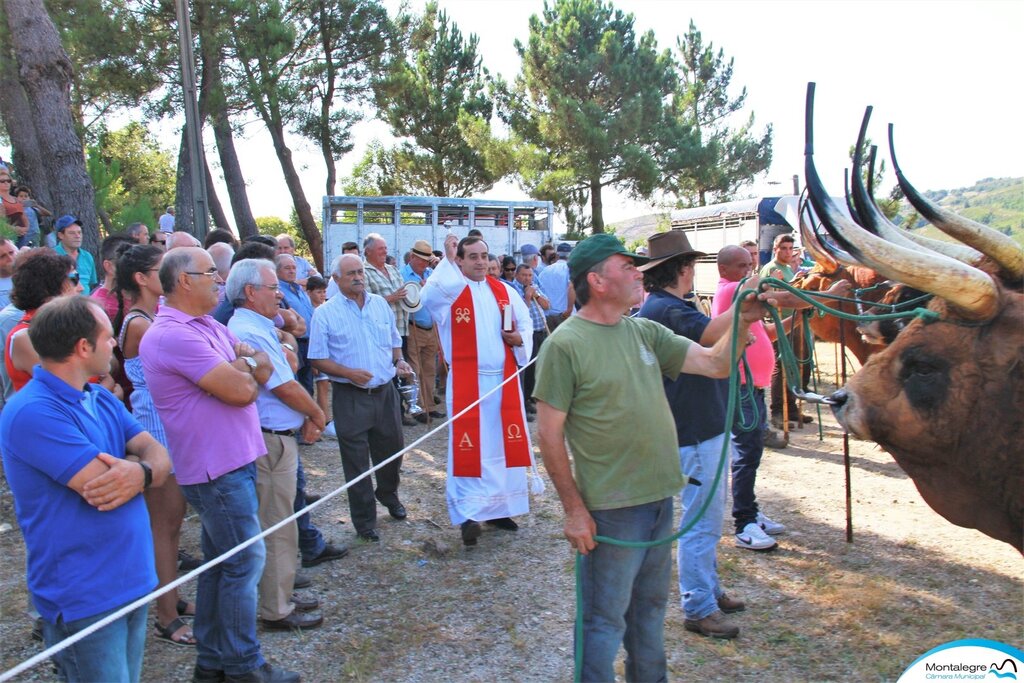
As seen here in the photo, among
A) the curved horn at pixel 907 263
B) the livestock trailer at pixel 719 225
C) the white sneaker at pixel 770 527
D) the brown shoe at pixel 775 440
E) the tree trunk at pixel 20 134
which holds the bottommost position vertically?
the white sneaker at pixel 770 527

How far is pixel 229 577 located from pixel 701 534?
7.97 feet

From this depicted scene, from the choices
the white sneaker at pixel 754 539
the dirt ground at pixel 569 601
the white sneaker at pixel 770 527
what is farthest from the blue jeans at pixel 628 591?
the white sneaker at pixel 770 527

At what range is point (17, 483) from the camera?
2.59 m

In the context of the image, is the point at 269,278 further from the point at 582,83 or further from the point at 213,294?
the point at 582,83

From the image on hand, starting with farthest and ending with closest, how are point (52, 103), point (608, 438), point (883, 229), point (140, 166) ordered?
point (140, 166) < point (52, 103) < point (608, 438) < point (883, 229)

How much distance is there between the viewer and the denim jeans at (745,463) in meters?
5.16

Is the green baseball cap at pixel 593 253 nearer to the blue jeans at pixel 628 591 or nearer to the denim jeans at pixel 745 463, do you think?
the blue jeans at pixel 628 591

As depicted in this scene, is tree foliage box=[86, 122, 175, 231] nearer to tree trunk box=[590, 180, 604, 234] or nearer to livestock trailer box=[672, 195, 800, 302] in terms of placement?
tree trunk box=[590, 180, 604, 234]

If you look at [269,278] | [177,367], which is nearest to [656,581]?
[177,367]

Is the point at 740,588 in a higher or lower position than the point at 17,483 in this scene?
lower

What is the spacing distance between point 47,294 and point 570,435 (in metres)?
2.93

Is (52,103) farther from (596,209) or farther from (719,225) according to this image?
(596,209)

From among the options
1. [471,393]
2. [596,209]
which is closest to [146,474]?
[471,393]

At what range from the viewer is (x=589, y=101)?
29875 mm
